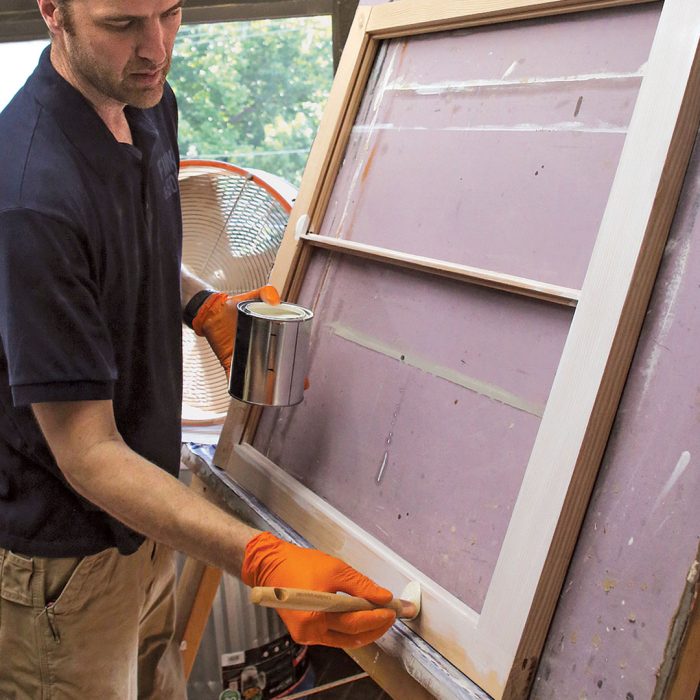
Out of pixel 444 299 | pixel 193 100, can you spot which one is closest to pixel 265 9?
pixel 193 100

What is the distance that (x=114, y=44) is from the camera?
3.74ft

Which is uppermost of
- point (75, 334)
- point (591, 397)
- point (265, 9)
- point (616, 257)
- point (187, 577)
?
point (265, 9)

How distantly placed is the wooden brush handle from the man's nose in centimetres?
75

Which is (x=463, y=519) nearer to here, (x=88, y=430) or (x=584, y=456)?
(x=584, y=456)

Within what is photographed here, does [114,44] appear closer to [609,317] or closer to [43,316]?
[43,316]

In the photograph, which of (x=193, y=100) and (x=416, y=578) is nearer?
(x=416, y=578)

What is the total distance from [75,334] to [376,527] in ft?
1.62

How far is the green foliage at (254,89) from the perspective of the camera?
8.13 feet

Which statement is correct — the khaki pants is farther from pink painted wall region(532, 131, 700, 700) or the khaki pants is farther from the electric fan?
pink painted wall region(532, 131, 700, 700)

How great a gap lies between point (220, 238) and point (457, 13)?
0.94 m

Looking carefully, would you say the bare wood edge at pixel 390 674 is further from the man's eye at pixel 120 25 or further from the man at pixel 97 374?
the man's eye at pixel 120 25

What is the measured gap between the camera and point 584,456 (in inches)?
35.8

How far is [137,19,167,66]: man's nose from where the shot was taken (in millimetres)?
1146

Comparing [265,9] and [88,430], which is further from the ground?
[265,9]
